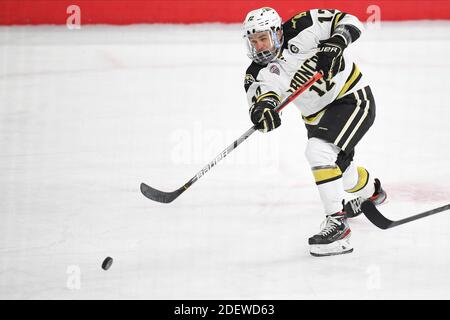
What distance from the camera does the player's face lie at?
3518mm

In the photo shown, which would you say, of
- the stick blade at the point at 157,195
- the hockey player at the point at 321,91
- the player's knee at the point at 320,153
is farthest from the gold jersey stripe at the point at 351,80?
the stick blade at the point at 157,195

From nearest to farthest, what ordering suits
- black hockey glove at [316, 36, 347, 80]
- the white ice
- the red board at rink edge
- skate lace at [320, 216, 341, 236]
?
the white ice < black hockey glove at [316, 36, 347, 80] < skate lace at [320, 216, 341, 236] < the red board at rink edge

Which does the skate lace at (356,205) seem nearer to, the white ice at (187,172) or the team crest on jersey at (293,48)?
the white ice at (187,172)

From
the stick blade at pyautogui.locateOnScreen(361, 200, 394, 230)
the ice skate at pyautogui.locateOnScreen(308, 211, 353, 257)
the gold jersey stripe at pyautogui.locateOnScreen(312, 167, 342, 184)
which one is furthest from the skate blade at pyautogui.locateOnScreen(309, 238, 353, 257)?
the gold jersey stripe at pyautogui.locateOnScreen(312, 167, 342, 184)

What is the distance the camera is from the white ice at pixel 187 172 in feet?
11.1

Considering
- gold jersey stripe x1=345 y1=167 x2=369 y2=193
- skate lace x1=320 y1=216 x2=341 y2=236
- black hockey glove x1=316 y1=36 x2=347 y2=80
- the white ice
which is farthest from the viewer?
gold jersey stripe x1=345 y1=167 x2=369 y2=193

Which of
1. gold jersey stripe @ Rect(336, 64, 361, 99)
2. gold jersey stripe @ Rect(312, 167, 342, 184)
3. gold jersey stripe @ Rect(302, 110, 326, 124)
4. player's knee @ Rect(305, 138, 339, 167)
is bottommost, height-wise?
gold jersey stripe @ Rect(312, 167, 342, 184)

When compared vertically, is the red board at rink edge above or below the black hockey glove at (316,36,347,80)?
above

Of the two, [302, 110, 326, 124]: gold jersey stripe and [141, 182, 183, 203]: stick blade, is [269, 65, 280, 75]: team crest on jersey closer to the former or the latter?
[302, 110, 326, 124]: gold jersey stripe

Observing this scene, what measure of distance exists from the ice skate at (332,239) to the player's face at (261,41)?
82 centimetres

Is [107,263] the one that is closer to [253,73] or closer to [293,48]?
[253,73]

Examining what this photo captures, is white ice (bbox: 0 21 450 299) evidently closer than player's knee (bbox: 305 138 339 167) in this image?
Yes

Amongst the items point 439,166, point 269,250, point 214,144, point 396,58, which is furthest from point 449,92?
point 269,250

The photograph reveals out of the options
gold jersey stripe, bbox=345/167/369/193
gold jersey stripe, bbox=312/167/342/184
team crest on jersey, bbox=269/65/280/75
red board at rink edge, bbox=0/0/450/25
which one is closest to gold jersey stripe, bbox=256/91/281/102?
team crest on jersey, bbox=269/65/280/75
